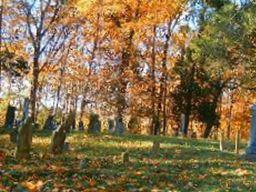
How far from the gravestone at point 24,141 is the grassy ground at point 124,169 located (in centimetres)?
34

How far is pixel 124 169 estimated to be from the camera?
1664 cm

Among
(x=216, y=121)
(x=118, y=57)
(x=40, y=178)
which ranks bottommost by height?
(x=40, y=178)

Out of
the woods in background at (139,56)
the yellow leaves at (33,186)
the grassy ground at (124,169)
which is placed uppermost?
the woods in background at (139,56)

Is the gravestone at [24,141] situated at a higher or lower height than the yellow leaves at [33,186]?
higher

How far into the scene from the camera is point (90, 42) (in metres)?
49.8

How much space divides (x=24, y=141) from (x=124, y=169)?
3.33 meters

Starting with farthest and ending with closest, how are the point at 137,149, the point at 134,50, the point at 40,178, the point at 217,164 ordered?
the point at 134,50
the point at 137,149
the point at 217,164
the point at 40,178

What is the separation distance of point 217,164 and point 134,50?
3021 cm

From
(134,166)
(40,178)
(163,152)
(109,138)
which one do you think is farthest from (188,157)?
(40,178)

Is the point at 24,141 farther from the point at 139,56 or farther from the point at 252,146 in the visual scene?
the point at 139,56

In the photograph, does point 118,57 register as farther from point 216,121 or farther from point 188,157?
point 188,157

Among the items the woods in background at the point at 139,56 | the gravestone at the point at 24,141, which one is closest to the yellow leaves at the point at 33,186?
the gravestone at the point at 24,141

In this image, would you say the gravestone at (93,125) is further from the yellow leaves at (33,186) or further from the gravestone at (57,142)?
the yellow leaves at (33,186)

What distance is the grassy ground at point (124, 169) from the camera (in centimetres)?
1331
